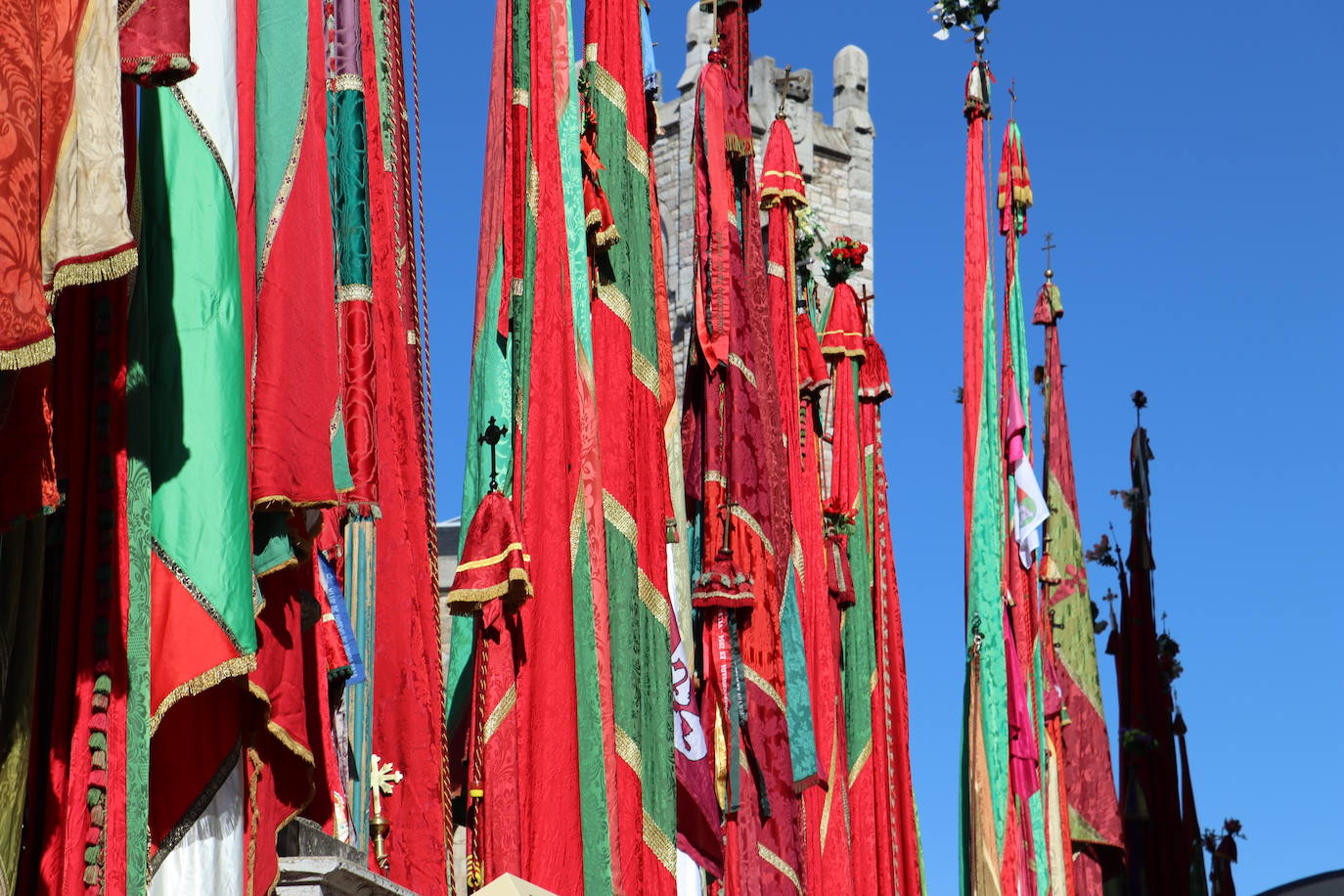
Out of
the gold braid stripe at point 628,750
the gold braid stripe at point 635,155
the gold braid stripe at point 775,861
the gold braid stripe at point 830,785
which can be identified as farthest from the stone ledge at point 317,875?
the gold braid stripe at point 830,785

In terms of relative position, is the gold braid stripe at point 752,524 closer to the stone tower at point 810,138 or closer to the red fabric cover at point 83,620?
the red fabric cover at point 83,620

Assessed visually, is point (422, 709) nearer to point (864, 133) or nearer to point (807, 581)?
point (807, 581)

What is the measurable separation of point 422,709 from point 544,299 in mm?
1522

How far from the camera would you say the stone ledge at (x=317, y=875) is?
4.37 m

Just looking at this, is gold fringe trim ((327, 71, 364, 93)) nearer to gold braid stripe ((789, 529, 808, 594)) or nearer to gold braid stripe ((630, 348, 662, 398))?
gold braid stripe ((630, 348, 662, 398))

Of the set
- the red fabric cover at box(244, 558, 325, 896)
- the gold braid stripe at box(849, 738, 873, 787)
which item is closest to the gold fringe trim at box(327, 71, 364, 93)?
the red fabric cover at box(244, 558, 325, 896)

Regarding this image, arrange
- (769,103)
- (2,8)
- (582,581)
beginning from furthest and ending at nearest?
(769,103), (582,581), (2,8)

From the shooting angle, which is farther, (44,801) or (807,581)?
(807,581)

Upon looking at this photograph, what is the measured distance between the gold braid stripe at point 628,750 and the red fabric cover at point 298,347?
2743 millimetres

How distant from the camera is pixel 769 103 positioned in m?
25.7

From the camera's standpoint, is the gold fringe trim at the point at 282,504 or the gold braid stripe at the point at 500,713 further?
the gold braid stripe at the point at 500,713

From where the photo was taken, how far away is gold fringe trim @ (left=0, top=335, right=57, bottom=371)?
297 centimetres

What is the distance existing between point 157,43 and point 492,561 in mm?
2729

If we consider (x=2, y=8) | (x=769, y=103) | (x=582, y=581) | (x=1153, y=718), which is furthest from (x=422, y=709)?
(x=769, y=103)
